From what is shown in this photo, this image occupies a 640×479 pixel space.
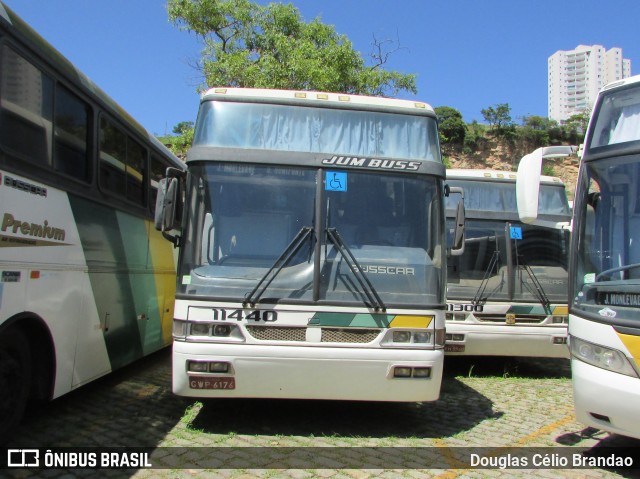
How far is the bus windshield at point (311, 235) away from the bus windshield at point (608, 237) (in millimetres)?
1250

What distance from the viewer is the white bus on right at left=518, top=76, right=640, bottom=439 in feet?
13.9

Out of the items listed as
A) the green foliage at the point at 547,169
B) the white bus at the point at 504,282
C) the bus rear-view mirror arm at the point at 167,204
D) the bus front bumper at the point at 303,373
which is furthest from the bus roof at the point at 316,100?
the green foliage at the point at 547,169

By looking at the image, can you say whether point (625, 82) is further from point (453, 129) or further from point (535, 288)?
point (453, 129)

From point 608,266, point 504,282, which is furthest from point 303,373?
point 504,282

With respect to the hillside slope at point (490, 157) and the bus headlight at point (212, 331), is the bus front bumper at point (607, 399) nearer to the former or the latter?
the bus headlight at point (212, 331)

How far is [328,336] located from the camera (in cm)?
527

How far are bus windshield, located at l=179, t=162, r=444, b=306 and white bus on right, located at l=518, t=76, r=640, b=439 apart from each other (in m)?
1.07

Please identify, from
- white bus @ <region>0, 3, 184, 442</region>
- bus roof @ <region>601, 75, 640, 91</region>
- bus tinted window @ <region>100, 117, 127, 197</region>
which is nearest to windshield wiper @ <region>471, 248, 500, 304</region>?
bus roof @ <region>601, 75, 640, 91</region>

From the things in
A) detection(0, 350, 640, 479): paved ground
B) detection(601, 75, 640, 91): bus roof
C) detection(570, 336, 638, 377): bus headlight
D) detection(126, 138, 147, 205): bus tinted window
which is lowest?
detection(0, 350, 640, 479): paved ground

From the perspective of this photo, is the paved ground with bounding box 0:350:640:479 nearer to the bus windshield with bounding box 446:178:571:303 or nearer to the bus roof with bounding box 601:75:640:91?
the bus windshield with bounding box 446:178:571:303

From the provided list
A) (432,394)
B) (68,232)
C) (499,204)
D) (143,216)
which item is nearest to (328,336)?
(432,394)

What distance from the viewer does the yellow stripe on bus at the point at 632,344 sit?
4.15 metres

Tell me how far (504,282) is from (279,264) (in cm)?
443

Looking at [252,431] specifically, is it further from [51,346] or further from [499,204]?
[499,204]
